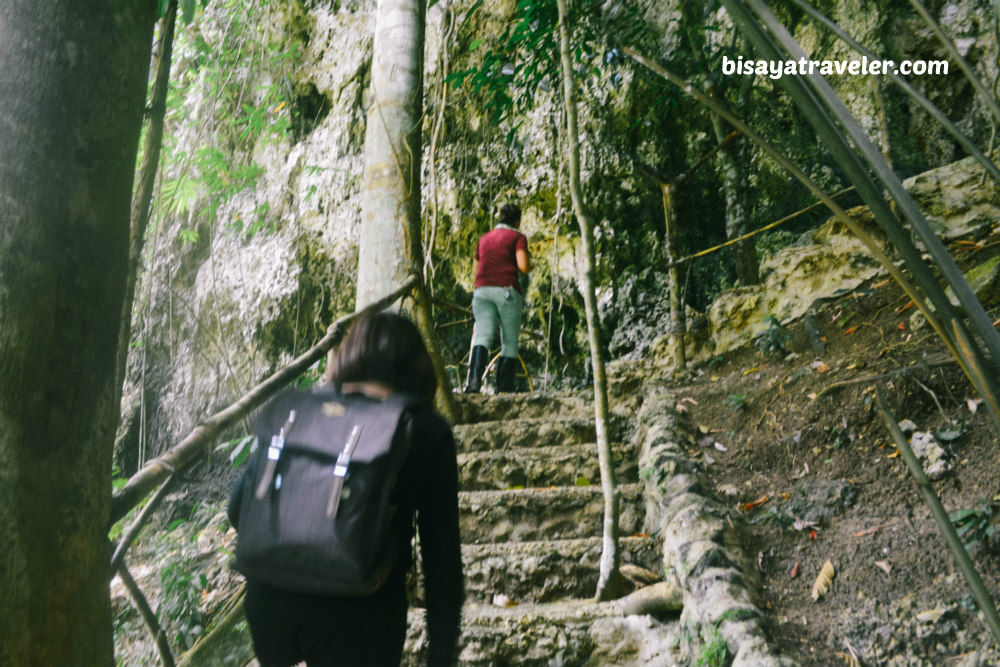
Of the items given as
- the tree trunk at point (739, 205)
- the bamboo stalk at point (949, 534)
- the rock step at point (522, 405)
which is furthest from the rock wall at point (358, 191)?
the bamboo stalk at point (949, 534)

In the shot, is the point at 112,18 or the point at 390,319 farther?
the point at 390,319

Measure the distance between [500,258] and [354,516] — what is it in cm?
387

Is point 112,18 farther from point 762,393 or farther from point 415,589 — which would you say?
point 762,393

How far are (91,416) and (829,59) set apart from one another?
7677mm

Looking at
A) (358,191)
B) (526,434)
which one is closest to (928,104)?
(526,434)

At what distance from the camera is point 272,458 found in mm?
1187

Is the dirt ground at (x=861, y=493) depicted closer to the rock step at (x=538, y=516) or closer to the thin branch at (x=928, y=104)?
the rock step at (x=538, y=516)

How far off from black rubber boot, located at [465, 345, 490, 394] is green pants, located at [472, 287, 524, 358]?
5cm

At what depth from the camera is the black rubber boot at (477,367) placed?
15.8ft

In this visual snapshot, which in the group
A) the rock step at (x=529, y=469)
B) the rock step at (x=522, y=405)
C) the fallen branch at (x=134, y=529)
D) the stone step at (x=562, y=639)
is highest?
the fallen branch at (x=134, y=529)

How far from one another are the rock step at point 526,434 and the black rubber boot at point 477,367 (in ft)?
2.65

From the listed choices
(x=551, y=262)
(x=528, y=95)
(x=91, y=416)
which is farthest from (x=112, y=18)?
(x=551, y=262)

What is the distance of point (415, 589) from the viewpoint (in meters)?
2.80

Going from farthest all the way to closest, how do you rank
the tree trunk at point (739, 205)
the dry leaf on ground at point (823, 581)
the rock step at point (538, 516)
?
the tree trunk at point (739, 205) → the rock step at point (538, 516) → the dry leaf on ground at point (823, 581)
